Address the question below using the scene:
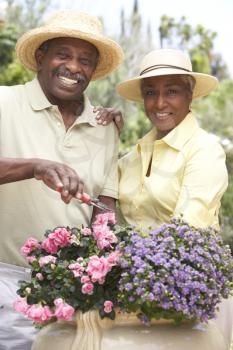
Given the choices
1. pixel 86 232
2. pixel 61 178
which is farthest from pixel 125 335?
pixel 61 178

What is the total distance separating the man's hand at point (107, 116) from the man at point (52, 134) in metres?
0.04

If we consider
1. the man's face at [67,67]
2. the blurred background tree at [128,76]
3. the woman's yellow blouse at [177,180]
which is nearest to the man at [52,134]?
the man's face at [67,67]

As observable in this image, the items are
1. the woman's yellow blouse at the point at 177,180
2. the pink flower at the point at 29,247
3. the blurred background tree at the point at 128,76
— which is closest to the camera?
the pink flower at the point at 29,247

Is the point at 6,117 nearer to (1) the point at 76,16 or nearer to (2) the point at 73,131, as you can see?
(2) the point at 73,131

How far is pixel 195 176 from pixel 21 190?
3.13 feet

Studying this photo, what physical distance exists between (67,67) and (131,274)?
1.43 meters

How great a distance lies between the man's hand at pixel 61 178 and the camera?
279cm

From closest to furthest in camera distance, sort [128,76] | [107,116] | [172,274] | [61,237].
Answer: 1. [172,274]
2. [61,237]
3. [107,116]
4. [128,76]

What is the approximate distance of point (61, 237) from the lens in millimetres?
2816

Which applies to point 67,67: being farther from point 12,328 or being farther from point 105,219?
point 12,328

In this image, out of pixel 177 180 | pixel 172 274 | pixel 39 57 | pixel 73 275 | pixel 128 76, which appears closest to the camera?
pixel 172 274

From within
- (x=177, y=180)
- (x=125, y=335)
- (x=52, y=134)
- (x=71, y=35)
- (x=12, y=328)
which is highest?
(x=71, y=35)

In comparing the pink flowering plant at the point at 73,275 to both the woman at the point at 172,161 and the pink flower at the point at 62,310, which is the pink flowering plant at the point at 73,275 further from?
the woman at the point at 172,161

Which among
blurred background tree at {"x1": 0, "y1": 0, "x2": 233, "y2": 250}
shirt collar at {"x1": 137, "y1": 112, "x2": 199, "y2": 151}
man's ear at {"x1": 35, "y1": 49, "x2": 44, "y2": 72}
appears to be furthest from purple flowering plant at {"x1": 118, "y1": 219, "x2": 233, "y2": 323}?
blurred background tree at {"x1": 0, "y1": 0, "x2": 233, "y2": 250}
